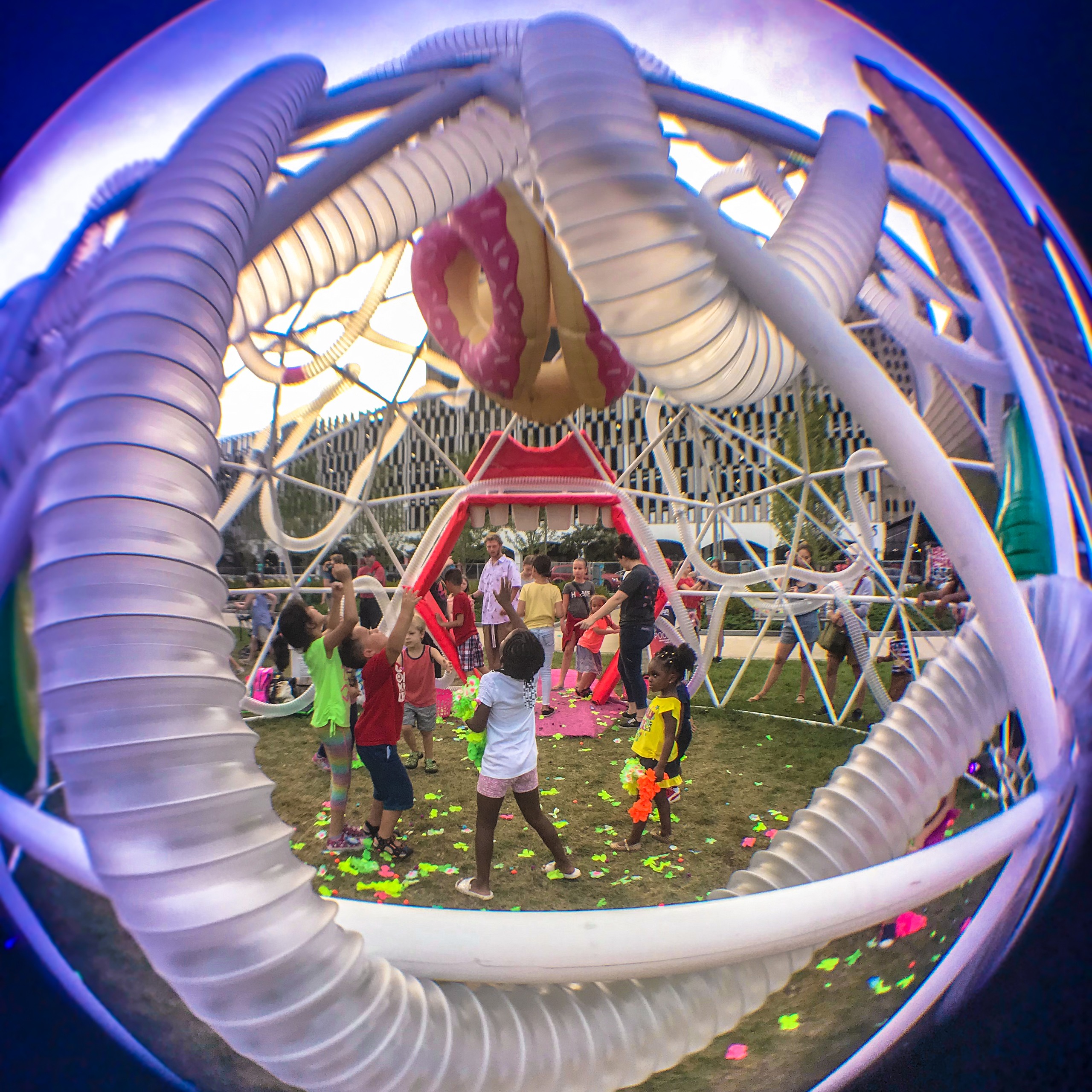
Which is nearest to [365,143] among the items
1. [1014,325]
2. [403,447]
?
[1014,325]

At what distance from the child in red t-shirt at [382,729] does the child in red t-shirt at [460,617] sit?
104 inches

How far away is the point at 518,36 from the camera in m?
1.88

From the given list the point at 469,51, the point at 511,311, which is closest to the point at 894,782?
the point at 469,51

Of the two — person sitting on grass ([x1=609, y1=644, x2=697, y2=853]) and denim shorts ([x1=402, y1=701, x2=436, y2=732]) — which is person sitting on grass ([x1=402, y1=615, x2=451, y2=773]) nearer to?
denim shorts ([x1=402, y1=701, x2=436, y2=732])

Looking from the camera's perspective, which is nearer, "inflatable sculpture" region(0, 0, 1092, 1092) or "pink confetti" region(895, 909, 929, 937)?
"inflatable sculpture" region(0, 0, 1092, 1092)

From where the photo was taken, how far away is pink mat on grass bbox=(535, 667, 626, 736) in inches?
276

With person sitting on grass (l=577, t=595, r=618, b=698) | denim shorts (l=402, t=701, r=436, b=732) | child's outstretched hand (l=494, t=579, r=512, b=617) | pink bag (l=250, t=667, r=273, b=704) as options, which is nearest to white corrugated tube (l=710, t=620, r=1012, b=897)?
child's outstretched hand (l=494, t=579, r=512, b=617)

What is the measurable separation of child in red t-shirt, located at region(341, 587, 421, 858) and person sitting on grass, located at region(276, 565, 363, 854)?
10 cm

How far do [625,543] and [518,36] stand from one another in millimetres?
5681

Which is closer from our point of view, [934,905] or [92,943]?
[92,943]

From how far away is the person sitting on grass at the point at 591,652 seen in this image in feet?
26.2

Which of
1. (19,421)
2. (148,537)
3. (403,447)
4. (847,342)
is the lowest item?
(148,537)

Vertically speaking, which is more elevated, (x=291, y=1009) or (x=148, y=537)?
(x=148, y=537)

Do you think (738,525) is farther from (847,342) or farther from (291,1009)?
(291,1009)
